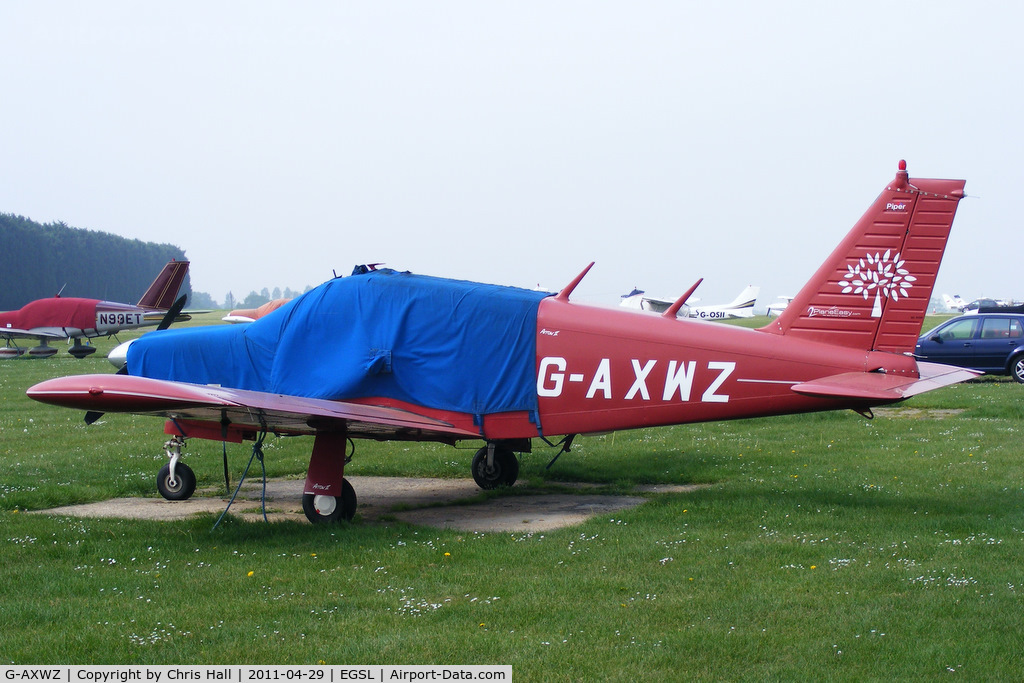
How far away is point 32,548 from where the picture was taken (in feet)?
25.5

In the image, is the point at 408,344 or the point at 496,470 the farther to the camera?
the point at 496,470

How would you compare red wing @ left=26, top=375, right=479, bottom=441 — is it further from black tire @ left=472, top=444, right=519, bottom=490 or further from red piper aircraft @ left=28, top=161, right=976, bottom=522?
black tire @ left=472, top=444, right=519, bottom=490

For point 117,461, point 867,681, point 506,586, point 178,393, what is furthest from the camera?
point 117,461

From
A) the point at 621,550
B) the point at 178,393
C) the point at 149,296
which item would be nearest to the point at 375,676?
the point at 621,550

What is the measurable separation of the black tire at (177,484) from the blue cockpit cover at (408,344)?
63.4 inches

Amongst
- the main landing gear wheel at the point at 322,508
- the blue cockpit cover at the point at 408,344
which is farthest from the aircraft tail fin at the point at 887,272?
the main landing gear wheel at the point at 322,508

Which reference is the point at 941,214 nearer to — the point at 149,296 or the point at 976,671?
the point at 976,671

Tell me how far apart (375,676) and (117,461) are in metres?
9.69

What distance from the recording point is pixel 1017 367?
22.7 m

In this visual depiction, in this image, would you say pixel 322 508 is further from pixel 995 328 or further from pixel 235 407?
pixel 995 328

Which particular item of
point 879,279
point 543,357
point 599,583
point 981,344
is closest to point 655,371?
point 543,357

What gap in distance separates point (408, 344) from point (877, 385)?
4.86 m

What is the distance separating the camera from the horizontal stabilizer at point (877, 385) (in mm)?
8125

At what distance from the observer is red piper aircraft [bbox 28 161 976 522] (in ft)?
29.3
